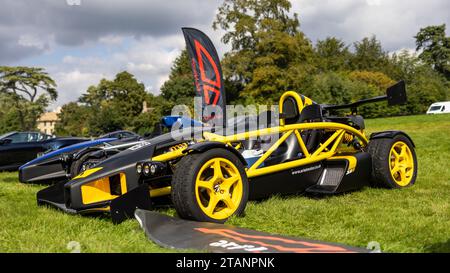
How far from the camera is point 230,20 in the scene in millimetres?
38219

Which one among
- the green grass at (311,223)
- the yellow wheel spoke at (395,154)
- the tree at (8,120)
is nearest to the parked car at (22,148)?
the green grass at (311,223)

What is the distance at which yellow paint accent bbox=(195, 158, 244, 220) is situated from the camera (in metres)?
4.15

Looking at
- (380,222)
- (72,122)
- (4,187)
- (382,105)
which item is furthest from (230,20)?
(72,122)

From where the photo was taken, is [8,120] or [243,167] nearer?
[243,167]

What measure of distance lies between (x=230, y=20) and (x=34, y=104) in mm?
28878

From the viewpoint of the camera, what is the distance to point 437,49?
2680 inches

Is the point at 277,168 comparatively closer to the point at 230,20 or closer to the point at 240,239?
the point at 240,239

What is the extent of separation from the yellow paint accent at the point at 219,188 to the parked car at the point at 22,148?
24.4ft

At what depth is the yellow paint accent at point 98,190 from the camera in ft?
14.3

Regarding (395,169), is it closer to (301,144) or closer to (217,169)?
(301,144)

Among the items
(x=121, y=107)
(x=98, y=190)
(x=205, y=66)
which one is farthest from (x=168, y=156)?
(x=121, y=107)

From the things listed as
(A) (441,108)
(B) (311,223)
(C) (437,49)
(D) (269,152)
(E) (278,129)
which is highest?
(C) (437,49)

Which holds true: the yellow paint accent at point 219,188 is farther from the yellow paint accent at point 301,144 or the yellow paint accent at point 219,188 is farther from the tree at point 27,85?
the tree at point 27,85

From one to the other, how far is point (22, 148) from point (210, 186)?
345 inches
